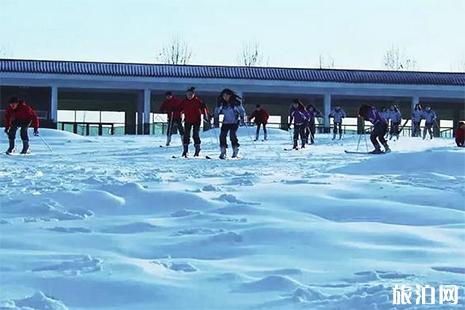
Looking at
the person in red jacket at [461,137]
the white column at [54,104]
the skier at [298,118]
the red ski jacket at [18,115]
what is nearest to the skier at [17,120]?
the red ski jacket at [18,115]

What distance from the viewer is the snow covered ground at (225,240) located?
4.74 m

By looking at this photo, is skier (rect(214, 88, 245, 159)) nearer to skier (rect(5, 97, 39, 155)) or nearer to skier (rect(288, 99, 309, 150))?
skier (rect(288, 99, 309, 150))

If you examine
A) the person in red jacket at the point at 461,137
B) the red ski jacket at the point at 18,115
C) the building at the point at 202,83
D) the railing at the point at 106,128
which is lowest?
the railing at the point at 106,128

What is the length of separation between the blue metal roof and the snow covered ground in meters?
27.4

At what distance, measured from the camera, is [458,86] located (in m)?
40.3

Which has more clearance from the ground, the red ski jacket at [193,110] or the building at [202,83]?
the building at [202,83]

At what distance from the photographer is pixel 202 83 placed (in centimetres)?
3838

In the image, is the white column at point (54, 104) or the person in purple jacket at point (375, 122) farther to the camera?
the white column at point (54, 104)

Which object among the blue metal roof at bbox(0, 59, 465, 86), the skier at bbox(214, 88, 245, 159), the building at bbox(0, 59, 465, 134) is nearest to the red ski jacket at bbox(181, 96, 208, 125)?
the skier at bbox(214, 88, 245, 159)

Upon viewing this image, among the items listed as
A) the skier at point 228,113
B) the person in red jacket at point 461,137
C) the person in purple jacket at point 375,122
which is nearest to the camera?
the skier at point 228,113

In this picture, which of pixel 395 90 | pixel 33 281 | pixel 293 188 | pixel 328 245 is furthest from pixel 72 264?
pixel 395 90

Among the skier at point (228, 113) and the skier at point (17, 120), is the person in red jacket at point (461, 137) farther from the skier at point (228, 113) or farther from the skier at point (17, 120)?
the skier at point (17, 120)

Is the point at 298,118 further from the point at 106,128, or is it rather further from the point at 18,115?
the point at 106,128

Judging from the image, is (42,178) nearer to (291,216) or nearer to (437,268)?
(291,216)
